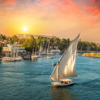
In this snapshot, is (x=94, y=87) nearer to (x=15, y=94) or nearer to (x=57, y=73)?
(x=57, y=73)

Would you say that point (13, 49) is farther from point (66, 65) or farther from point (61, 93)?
point (61, 93)

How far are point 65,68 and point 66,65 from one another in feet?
2.50

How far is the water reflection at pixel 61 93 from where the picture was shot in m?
33.0

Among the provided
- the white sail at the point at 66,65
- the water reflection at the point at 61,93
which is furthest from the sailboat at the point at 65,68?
the water reflection at the point at 61,93

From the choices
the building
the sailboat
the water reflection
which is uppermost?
the building

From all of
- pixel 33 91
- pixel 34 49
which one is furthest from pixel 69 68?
pixel 34 49

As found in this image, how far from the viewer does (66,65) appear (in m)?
39.7

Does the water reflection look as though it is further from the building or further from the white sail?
the building

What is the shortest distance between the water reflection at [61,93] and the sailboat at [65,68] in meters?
1.37

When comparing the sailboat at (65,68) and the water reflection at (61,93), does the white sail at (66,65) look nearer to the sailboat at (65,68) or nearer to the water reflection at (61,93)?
the sailboat at (65,68)

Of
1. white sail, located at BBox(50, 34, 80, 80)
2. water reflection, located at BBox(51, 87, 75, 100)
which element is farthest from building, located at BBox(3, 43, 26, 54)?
water reflection, located at BBox(51, 87, 75, 100)

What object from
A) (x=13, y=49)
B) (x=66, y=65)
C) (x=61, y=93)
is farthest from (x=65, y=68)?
(x=13, y=49)

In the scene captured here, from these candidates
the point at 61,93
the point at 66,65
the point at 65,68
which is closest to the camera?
the point at 61,93

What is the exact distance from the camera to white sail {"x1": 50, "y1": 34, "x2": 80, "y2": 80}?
38.1 metres
